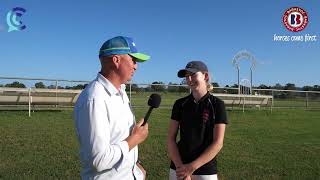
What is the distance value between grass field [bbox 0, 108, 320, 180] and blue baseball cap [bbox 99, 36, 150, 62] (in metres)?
4.86

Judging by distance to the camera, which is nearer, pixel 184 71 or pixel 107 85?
pixel 107 85

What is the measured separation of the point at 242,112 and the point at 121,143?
19.2 m

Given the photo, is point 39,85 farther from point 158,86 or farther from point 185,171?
point 185,171

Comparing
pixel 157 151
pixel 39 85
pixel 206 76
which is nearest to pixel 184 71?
pixel 206 76

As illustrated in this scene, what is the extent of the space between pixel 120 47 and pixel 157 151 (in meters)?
7.08

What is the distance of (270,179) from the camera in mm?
8391

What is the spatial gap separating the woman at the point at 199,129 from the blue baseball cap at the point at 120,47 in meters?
1.43

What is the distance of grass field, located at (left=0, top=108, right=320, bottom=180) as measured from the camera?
8492 mm

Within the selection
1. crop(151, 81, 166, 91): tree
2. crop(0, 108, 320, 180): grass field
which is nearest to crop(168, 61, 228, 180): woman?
crop(0, 108, 320, 180): grass field

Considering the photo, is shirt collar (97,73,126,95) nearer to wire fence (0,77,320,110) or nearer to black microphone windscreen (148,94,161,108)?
black microphone windscreen (148,94,161,108)

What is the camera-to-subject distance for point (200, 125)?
4.85m

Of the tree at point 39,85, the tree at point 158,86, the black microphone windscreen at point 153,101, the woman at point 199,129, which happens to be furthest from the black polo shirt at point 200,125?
the tree at point 158,86

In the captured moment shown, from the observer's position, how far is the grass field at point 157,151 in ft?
27.9

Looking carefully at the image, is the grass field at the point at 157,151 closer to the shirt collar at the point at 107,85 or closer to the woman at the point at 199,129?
the woman at the point at 199,129
